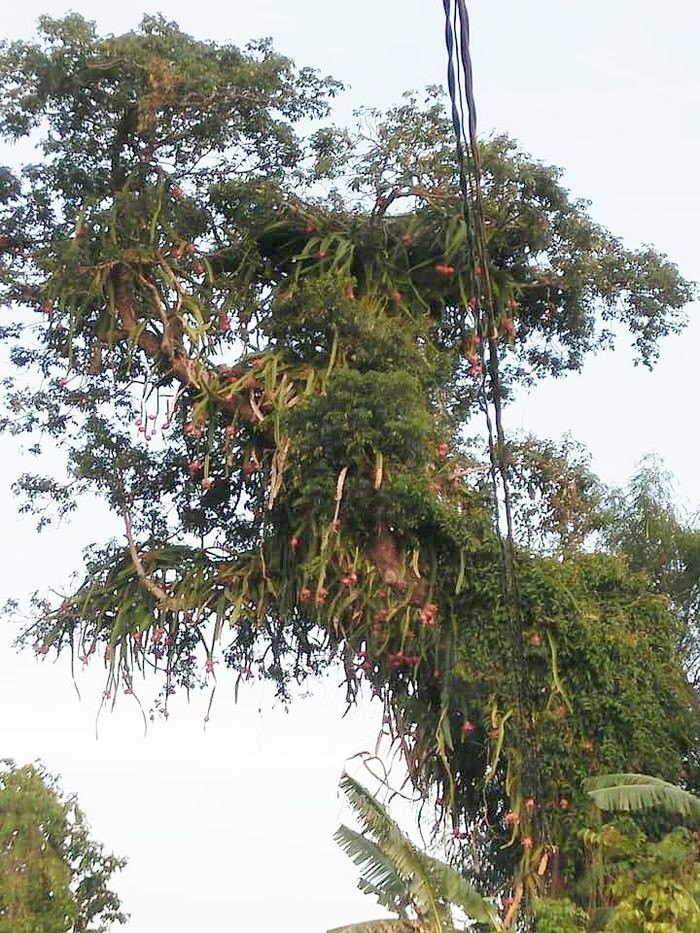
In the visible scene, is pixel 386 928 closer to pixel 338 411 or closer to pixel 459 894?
pixel 459 894

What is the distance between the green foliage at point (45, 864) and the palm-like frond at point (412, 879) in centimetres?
238

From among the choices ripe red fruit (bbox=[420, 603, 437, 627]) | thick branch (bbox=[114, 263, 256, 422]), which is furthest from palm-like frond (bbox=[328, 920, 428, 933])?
thick branch (bbox=[114, 263, 256, 422])

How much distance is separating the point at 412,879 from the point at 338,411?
10.5ft

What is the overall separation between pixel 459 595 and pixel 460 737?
100 cm

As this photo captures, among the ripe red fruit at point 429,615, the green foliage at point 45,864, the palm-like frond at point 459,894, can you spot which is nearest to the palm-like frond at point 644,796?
the palm-like frond at point 459,894

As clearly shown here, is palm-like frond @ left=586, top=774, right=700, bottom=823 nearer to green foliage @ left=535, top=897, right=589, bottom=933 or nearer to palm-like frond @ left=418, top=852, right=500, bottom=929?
green foliage @ left=535, top=897, right=589, bottom=933

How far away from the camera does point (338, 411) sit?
33.3 feet

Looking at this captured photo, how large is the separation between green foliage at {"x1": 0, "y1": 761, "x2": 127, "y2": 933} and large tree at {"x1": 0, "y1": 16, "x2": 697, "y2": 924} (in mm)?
966

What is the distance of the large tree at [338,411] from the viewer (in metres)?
9.90

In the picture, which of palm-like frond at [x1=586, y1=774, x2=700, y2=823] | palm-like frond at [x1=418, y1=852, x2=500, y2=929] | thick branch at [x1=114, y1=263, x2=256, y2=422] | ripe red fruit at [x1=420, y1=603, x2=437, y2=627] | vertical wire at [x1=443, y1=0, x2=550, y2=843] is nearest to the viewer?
vertical wire at [x1=443, y1=0, x2=550, y2=843]

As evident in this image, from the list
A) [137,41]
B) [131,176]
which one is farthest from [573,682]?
[137,41]

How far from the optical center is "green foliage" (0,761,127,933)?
31.9ft

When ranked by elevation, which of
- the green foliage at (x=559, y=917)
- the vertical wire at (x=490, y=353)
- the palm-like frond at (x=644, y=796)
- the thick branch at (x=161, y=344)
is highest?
the thick branch at (x=161, y=344)

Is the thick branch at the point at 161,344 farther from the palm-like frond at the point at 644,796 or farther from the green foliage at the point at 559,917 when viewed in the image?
the green foliage at the point at 559,917
